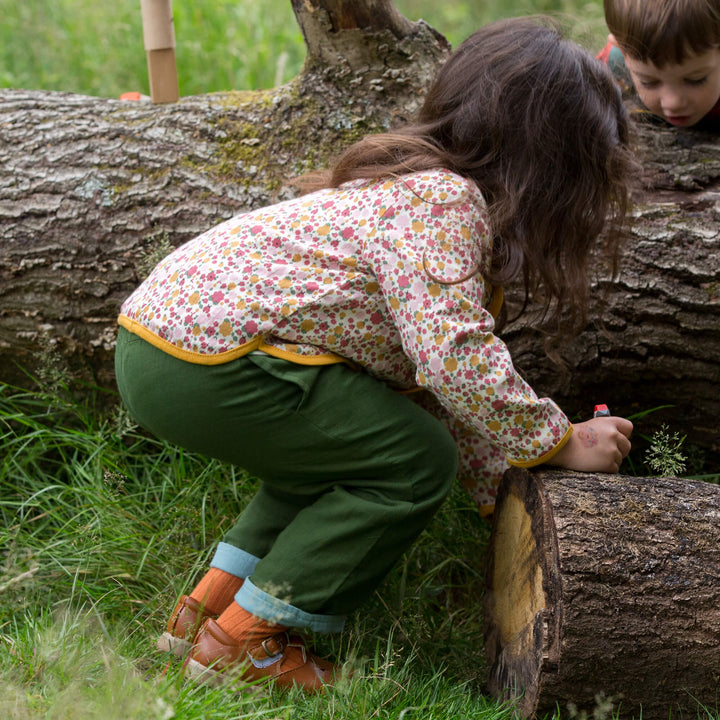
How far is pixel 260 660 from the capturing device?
1.79 meters

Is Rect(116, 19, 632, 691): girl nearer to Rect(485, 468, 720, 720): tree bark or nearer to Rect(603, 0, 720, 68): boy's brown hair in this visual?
Rect(485, 468, 720, 720): tree bark

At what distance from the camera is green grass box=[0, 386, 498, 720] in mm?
1524

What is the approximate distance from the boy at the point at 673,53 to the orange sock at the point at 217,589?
1791 millimetres

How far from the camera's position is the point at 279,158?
2.46m

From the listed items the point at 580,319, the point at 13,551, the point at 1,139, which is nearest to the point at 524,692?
the point at 580,319

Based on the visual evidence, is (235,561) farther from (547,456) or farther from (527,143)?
(527,143)

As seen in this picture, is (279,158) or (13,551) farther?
(279,158)

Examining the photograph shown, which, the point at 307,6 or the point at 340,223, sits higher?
the point at 307,6

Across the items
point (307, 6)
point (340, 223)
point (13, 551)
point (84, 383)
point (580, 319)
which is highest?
point (307, 6)

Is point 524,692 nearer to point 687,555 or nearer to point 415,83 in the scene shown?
point 687,555

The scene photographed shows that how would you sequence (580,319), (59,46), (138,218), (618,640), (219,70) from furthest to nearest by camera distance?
(59,46) < (219,70) < (138,218) < (580,319) < (618,640)

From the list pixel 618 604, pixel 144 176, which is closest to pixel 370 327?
pixel 618 604

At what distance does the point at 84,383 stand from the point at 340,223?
1.14m

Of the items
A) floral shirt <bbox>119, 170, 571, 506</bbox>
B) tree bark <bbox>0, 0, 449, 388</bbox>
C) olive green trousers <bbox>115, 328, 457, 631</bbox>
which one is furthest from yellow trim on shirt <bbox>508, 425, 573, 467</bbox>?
tree bark <bbox>0, 0, 449, 388</bbox>
